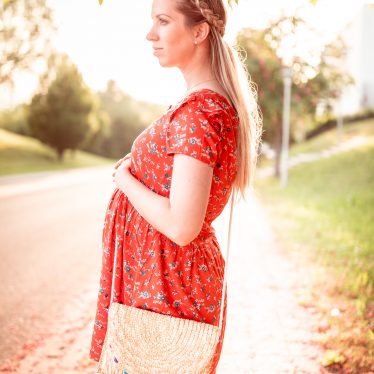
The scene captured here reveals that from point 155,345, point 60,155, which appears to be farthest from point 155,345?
point 60,155

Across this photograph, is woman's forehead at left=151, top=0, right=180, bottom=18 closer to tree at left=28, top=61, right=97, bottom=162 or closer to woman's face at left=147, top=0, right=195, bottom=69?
woman's face at left=147, top=0, right=195, bottom=69

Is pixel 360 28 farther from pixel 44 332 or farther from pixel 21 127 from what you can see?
pixel 44 332

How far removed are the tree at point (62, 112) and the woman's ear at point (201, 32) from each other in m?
31.7

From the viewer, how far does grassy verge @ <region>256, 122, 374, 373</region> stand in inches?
145

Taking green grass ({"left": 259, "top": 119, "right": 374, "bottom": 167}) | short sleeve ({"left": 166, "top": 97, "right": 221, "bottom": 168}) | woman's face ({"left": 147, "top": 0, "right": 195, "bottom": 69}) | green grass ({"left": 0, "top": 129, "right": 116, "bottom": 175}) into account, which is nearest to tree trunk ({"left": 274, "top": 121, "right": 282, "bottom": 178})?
green grass ({"left": 259, "top": 119, "right": 374, "bottom": 167})

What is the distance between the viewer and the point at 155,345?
4.81ft

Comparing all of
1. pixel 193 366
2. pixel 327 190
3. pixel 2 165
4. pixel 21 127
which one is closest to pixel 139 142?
pixel 193 366

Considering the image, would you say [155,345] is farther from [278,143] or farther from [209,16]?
[278,143]

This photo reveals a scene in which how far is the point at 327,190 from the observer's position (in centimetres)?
1324

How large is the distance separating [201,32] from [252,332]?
10.5 feet

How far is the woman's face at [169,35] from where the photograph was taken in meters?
1.53

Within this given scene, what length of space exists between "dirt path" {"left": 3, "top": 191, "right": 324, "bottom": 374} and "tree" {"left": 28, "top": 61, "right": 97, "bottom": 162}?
27989 mm

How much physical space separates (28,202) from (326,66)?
11.6 metres

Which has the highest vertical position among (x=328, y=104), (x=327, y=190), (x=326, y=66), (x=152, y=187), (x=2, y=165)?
(x=326, y=66)
